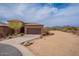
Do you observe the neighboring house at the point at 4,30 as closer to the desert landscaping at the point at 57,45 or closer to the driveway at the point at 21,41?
the driveway at the point at 21,41

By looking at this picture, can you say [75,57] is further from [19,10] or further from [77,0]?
[19,10]

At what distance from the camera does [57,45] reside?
1.35m

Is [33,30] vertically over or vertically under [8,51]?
over

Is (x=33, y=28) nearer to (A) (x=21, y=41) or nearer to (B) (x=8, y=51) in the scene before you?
(A) (x=21, y=41)

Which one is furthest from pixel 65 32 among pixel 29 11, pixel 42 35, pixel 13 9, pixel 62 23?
pixel 13 9

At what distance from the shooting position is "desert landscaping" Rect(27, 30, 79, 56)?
1.34m

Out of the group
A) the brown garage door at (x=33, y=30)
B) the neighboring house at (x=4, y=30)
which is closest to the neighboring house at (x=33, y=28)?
the brown garage door at (x=33, y=30)

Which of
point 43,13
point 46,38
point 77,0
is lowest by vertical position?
point 46,38

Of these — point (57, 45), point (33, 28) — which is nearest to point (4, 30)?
point (33, 28)

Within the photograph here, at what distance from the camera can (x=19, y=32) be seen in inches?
53.8

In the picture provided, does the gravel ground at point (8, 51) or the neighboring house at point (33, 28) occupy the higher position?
the neighboring house at point (33, 28)

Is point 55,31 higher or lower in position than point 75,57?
higher

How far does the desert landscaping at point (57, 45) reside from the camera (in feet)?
4.40

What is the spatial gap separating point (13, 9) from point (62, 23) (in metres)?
0.44
